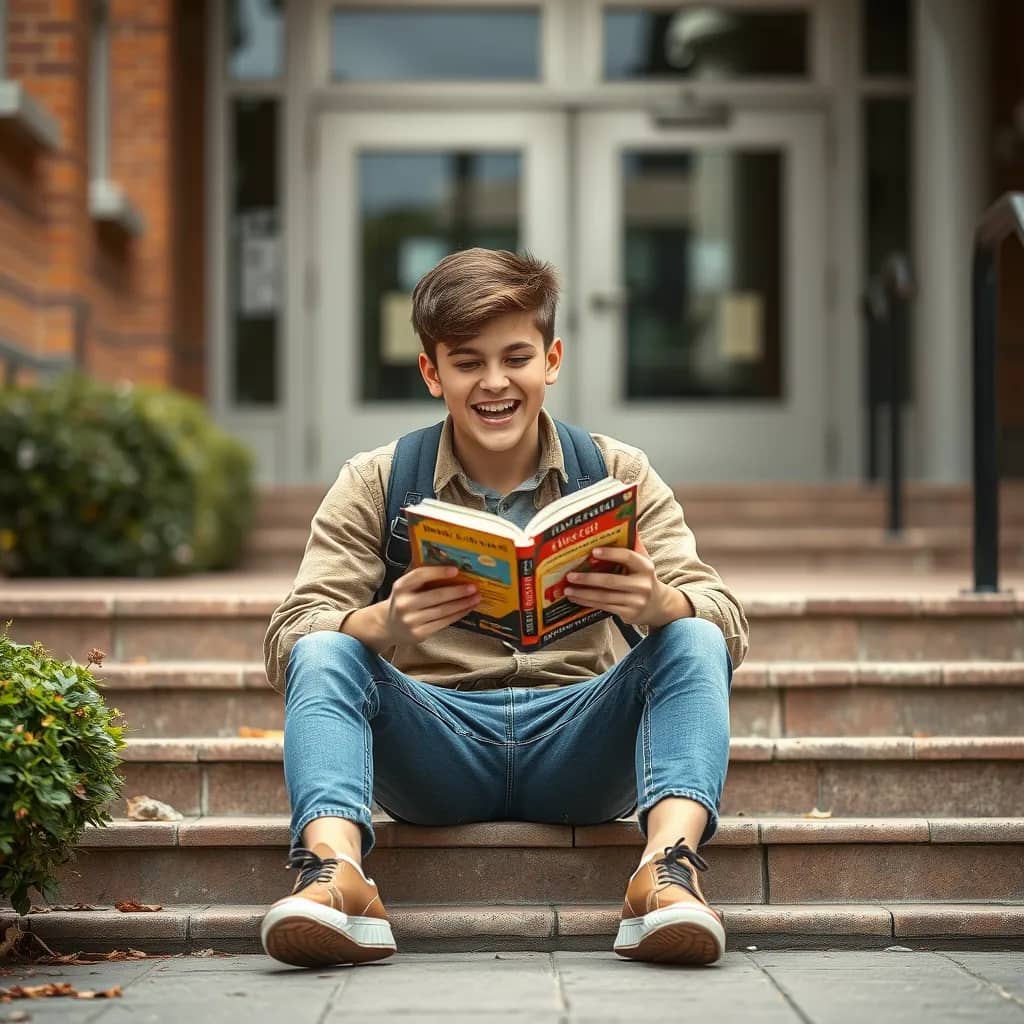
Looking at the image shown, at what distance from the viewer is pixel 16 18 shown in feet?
23.2

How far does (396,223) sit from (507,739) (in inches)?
235

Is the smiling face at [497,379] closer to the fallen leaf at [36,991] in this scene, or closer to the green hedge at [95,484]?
the fallen leaf at [36,991]

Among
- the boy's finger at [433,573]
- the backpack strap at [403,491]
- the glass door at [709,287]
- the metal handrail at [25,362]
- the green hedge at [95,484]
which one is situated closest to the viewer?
the boy's finger at [433,573]

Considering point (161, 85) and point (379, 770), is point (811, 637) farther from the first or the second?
point (161, 85)

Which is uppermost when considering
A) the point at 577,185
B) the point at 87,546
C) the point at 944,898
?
the point at 577,185

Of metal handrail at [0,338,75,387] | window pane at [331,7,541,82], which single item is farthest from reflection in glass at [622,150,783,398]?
metal handrail at [0,338,75,387]

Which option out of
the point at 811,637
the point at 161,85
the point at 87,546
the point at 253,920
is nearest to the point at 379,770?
the point at 253,920

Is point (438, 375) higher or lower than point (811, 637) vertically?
higher

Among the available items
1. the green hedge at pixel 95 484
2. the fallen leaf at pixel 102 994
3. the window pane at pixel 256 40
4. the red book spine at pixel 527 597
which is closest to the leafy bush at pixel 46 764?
the fallen leaf at pixel 102 994

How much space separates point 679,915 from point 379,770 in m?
0.69

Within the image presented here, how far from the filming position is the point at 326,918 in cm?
265

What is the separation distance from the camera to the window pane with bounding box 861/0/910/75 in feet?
28.9

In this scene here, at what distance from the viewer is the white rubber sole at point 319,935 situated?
2.64 metres

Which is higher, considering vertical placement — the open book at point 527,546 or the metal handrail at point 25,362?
the metal handrail at point 25,362
